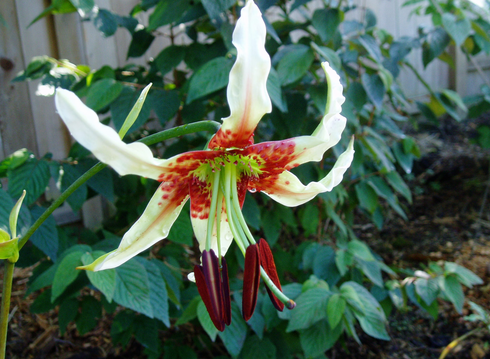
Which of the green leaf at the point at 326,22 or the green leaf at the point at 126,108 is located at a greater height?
the green leaf at the point at 326,22

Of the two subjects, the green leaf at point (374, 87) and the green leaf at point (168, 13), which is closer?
the green leaf at point (168, 13)

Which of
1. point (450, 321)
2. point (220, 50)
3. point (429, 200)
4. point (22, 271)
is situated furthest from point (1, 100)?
point (429, 200)

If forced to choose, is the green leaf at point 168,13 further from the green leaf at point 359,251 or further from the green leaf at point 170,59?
the green leaf at point 359,251

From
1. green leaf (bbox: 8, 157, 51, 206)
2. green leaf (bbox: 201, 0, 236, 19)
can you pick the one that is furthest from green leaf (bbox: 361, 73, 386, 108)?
green leaf (bbox: 8, 157, 51, 206)

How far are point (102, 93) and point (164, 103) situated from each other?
213 mm

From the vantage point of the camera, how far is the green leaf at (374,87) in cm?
156

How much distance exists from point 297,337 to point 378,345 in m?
0.68

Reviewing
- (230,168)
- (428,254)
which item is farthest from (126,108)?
(428,254)

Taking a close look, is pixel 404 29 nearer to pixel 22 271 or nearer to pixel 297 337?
pixel 297 337

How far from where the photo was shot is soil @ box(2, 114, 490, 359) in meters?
1.79

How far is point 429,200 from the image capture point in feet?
11.2

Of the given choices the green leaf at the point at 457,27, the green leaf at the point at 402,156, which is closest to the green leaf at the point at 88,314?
the green leaf at the point at 402,156

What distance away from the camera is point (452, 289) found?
160 cm

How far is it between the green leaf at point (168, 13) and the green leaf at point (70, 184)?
53 cm
